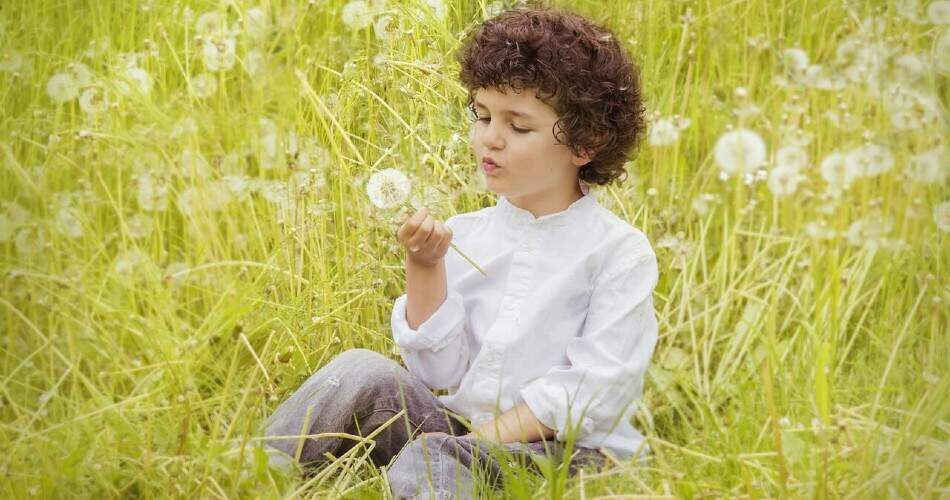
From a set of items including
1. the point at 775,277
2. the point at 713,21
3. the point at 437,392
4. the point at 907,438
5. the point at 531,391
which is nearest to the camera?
the point at 907,438

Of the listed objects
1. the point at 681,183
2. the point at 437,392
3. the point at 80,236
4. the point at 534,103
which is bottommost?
the point at 437,392

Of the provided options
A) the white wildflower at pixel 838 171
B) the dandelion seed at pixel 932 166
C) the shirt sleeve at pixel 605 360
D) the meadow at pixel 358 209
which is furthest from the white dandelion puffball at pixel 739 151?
the shirt sleeve at pixel 605 360

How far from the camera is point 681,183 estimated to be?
2.19 m

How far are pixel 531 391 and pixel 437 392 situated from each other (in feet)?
1.33

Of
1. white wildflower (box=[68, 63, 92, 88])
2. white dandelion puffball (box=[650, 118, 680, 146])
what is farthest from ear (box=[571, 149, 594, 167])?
white wildflower (box=[68, 63, 92, 88])

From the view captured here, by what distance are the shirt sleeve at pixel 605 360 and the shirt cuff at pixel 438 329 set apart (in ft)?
0.43

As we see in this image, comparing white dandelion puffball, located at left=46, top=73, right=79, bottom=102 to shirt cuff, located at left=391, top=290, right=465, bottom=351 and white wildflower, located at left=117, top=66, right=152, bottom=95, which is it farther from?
shirt cuff, located at left=391, top=290, right=465, bottom=351

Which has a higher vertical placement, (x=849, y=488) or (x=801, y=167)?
(x=801, y=167)

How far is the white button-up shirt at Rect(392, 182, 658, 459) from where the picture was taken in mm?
1540

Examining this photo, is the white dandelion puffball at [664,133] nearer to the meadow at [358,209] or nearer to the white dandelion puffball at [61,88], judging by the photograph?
the meadow at [358,209]

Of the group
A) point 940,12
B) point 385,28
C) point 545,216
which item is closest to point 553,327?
point 545,216

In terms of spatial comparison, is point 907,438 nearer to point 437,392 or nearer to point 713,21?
point 437,392

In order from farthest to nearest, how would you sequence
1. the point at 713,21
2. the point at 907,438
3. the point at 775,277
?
the point at 713,21 → the point at 775,277 → the point at 907,438

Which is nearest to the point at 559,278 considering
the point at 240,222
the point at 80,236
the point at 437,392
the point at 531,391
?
the point at 531,391
